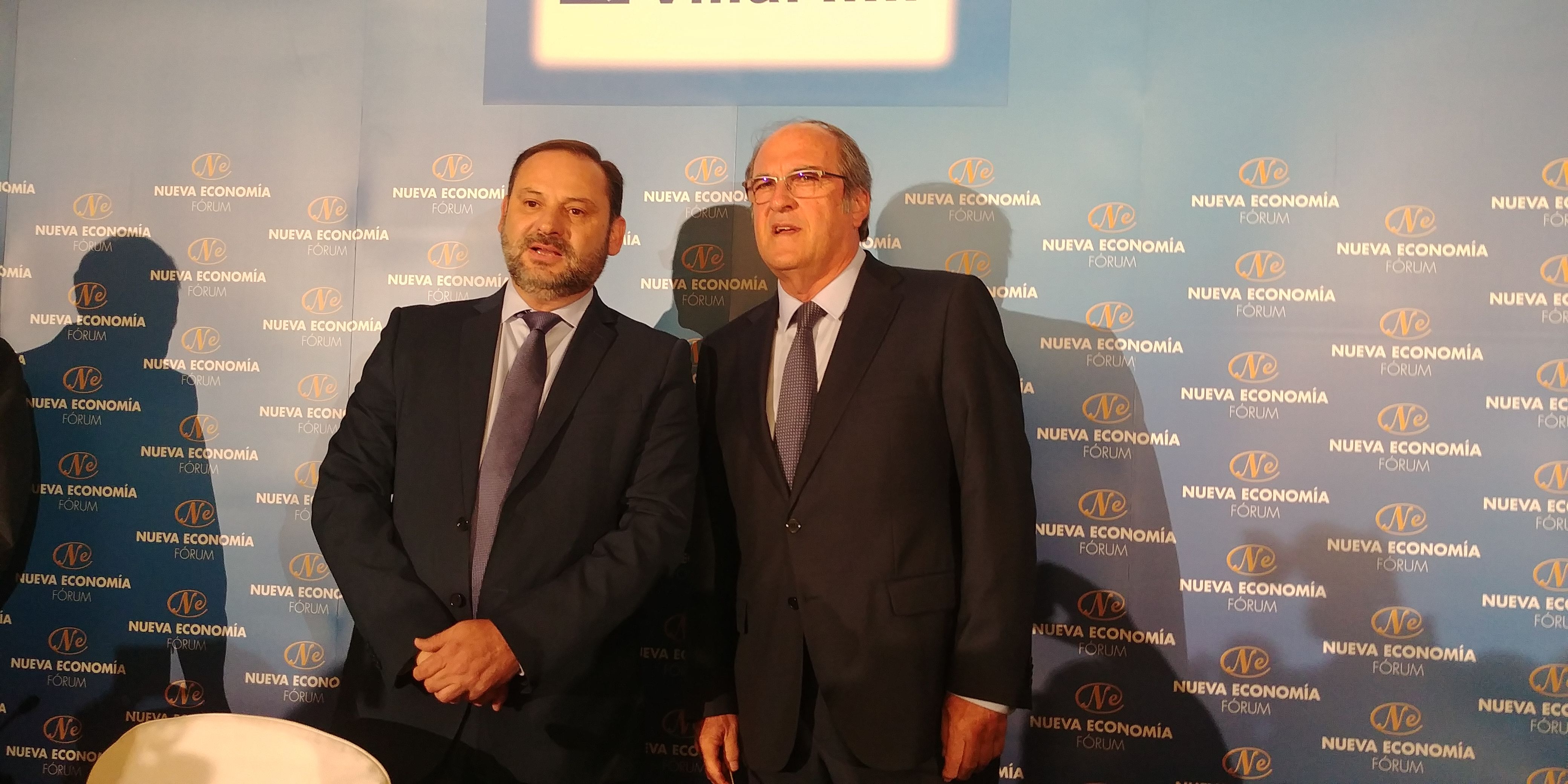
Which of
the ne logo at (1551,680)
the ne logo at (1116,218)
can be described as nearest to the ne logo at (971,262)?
the ne logo at (1116,218)

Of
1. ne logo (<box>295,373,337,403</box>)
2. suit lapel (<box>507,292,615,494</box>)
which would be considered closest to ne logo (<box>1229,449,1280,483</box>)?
suit lapel (<box>507,292,615,494</box>)

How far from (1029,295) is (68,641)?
3.81 metres

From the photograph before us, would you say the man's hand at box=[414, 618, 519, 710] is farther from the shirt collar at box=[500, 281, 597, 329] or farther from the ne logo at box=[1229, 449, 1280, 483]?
the ne logo at box=[1229, 449, 1280, 483]

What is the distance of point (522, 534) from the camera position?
7.07 ft

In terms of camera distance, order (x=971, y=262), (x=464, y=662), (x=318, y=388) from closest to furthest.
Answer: (x=464, y=662) → (x=971, y=262) → (x=318, y=388)

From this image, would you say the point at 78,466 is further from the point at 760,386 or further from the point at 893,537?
the point at 893,537

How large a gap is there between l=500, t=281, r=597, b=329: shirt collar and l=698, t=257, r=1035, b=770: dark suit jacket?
56 cm

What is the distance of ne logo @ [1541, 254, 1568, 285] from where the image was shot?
2.93 m

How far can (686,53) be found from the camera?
324cm

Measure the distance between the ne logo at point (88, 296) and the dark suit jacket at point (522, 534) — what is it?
1863mm

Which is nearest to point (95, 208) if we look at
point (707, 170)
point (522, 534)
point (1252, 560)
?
point (707, 170)

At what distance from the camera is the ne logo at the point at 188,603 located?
332cm

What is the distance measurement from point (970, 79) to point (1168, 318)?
1.08 meters

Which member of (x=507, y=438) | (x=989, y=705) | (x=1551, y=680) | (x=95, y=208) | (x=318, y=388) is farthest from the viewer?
(x=95, y=208)
